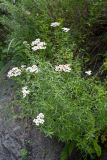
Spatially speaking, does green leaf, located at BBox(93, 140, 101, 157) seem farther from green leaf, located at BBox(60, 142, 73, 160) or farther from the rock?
the rock

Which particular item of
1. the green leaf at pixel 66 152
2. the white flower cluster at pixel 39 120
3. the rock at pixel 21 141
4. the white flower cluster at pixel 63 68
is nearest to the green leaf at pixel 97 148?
the green leaf at pixel 66 152

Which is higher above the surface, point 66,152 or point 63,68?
point 63,68

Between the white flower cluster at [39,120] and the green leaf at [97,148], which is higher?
the white flower cluster at [39,120]

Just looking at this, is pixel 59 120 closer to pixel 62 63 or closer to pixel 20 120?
pixel 62 63

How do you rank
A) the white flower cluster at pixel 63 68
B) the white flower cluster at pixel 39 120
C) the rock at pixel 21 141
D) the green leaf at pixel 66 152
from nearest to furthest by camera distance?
the white flower cluster at pixel 39 120 → the white flower cluster at pixel 63 68 → the green leaf at pixel 66 152 → the rock at pixel 21 141

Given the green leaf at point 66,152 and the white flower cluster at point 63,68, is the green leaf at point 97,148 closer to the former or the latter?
the green leaf at point 66,152

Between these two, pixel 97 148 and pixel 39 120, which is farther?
pixel 97 148

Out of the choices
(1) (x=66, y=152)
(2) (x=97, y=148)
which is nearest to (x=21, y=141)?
(1) (x=66, y=152)

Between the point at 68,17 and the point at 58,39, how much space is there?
60 centimetres

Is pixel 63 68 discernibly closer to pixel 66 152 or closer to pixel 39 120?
pixel 39 120

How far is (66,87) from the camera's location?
11.3 ft

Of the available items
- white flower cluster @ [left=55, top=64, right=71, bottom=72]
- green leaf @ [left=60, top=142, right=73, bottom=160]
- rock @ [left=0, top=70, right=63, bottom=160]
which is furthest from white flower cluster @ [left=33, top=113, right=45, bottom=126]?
rock @ [left=0, top=70, right=63, bottom=160]

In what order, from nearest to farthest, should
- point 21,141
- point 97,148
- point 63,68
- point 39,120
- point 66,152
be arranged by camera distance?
point 39,120 < point 63,68 < point 97,148 < point 66,152 < point 21,141

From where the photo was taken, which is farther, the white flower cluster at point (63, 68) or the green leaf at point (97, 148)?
the green leaf at point (97, 148)
